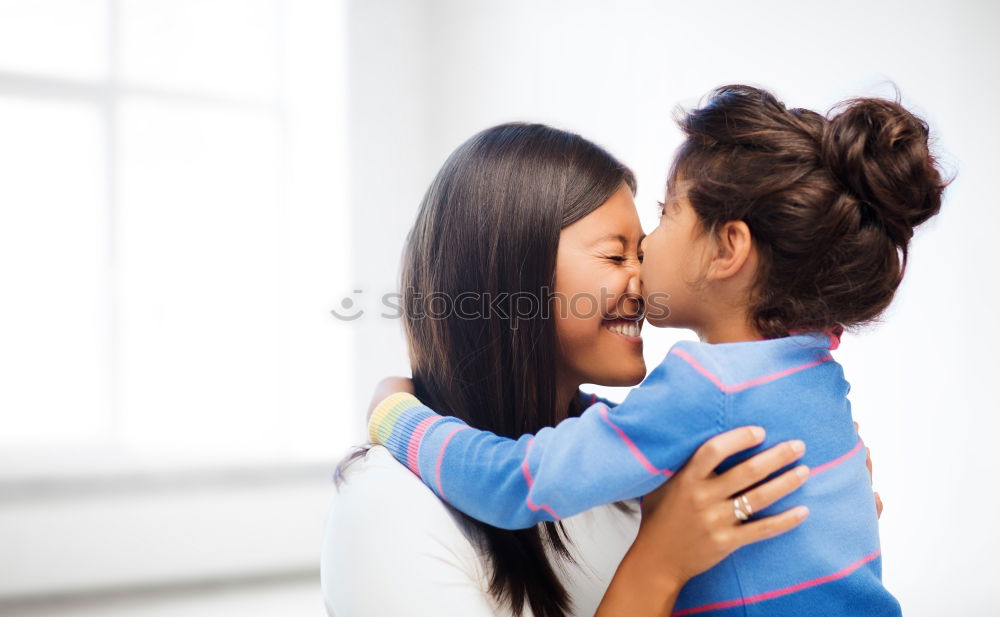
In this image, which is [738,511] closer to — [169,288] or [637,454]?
[637,454]

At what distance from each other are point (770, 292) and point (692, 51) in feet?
4.75

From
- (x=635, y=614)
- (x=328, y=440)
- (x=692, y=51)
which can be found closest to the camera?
(x=635, y=614)

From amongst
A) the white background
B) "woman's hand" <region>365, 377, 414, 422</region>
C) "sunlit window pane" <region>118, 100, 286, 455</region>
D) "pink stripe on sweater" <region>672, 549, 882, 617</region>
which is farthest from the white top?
"sunlit window pane" <region>118, 100, 286, 455</region>

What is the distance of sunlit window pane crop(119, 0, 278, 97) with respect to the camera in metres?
3.15

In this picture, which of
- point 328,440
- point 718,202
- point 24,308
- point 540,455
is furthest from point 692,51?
point 24,308

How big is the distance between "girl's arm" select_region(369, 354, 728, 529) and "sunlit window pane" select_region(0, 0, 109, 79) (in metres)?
2.79

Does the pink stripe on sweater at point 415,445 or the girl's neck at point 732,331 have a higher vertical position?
the girl's neck at point 732,331

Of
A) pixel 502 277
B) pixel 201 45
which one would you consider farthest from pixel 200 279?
pixel 502 277

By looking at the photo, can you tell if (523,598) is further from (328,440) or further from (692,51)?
(328,440)

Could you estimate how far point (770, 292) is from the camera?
1.08 meters

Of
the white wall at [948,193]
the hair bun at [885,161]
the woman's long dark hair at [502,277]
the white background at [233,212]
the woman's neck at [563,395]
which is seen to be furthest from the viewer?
the white background at [233,212]

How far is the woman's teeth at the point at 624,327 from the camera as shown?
4.01 feet

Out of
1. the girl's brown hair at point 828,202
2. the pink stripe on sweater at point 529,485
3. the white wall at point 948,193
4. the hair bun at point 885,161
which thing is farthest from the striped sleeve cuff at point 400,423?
the white wall at point 948,193

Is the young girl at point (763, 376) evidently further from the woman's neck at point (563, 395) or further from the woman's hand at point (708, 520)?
the woman's neck at point (563, 395)
